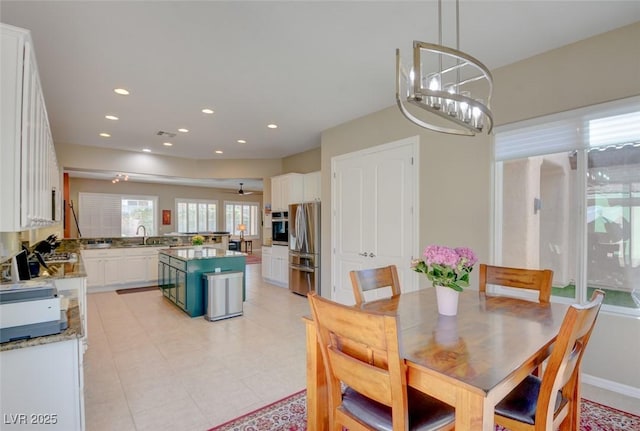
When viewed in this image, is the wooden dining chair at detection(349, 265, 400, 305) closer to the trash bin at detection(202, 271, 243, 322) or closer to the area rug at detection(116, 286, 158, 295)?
the trash bin at detection(202, 271, 243, 322)

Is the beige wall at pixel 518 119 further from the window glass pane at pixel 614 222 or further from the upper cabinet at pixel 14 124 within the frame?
the upper cabinet at pixel 14 124

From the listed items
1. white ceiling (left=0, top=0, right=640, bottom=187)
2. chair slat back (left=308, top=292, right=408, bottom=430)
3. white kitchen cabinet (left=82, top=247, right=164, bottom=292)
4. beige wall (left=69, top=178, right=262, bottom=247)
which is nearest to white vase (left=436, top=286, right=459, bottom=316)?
chair slat back (left=308, top=292, right=408, bottom=430)

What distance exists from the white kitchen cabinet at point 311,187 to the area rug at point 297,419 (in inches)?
148

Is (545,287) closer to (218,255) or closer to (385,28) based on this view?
(385,28)

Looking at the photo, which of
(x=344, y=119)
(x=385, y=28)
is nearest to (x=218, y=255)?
(x=344, y=119)

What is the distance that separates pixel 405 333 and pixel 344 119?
3517mm

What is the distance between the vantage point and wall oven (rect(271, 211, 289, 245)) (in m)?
6.32

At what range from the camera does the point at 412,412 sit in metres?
1.36

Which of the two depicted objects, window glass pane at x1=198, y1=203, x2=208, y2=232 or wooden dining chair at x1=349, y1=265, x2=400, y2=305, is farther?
window glass pane at x1=198, y1=203, x2=208, y2=232

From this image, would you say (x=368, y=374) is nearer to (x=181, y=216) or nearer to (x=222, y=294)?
(x=222, y=294)

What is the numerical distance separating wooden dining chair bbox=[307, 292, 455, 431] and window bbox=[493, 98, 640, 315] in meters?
2.15

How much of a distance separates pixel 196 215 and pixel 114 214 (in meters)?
2.65

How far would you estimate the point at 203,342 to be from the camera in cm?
352

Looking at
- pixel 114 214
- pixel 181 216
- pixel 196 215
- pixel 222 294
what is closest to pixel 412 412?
pixel 222 294
